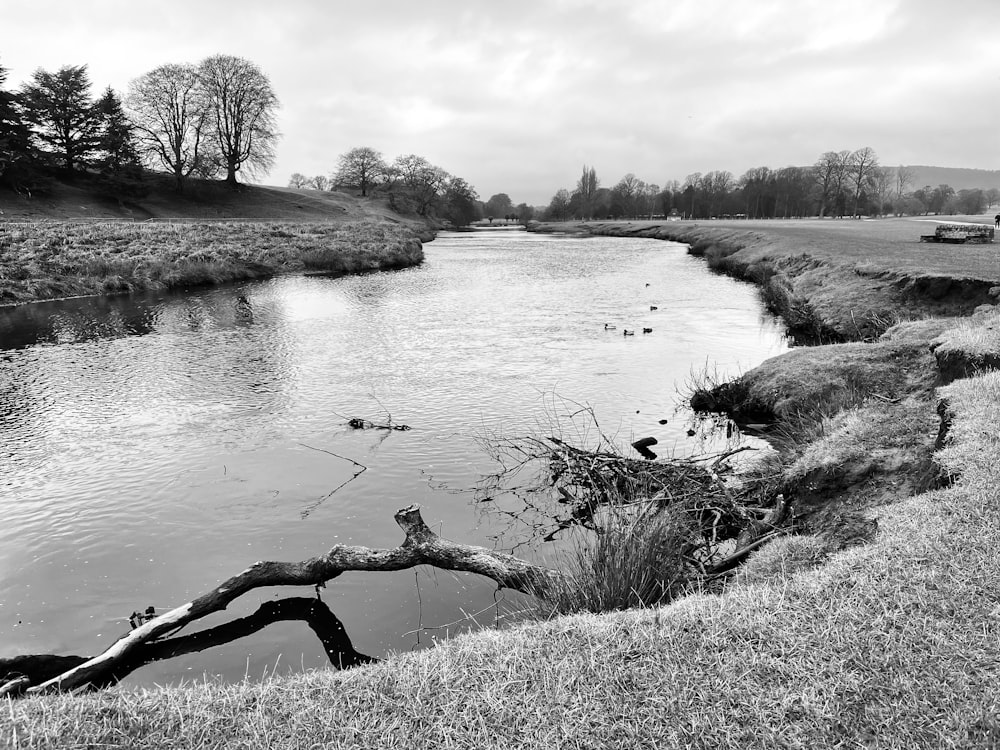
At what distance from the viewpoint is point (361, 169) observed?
354ft

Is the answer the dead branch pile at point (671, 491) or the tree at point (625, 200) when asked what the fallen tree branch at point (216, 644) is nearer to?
the dead branch pile at point (671, 491)

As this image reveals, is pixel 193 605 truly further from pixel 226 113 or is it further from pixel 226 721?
pixel 226 113

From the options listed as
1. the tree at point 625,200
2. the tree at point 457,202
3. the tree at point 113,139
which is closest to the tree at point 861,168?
the tree at point 625,200

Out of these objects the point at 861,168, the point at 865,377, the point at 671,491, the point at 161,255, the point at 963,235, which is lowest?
the point at 671,491

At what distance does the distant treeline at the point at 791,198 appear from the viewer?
10538 centimetres

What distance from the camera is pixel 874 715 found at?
281 centimetres

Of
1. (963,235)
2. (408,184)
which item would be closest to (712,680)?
(963,235)

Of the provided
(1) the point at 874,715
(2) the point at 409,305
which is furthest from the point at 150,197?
(1) the point at 874,715

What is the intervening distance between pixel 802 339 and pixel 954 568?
1393 cm

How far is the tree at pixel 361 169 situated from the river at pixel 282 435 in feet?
307

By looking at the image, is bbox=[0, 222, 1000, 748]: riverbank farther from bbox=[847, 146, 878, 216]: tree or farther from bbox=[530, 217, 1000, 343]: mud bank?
bbox=[847, 146, 878, 216]: tree

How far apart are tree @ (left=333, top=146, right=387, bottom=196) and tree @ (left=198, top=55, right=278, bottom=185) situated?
36.3 meters

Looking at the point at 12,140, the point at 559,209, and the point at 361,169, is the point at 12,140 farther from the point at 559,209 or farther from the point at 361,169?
the point at 559,209

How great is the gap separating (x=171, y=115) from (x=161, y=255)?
4567 cm
